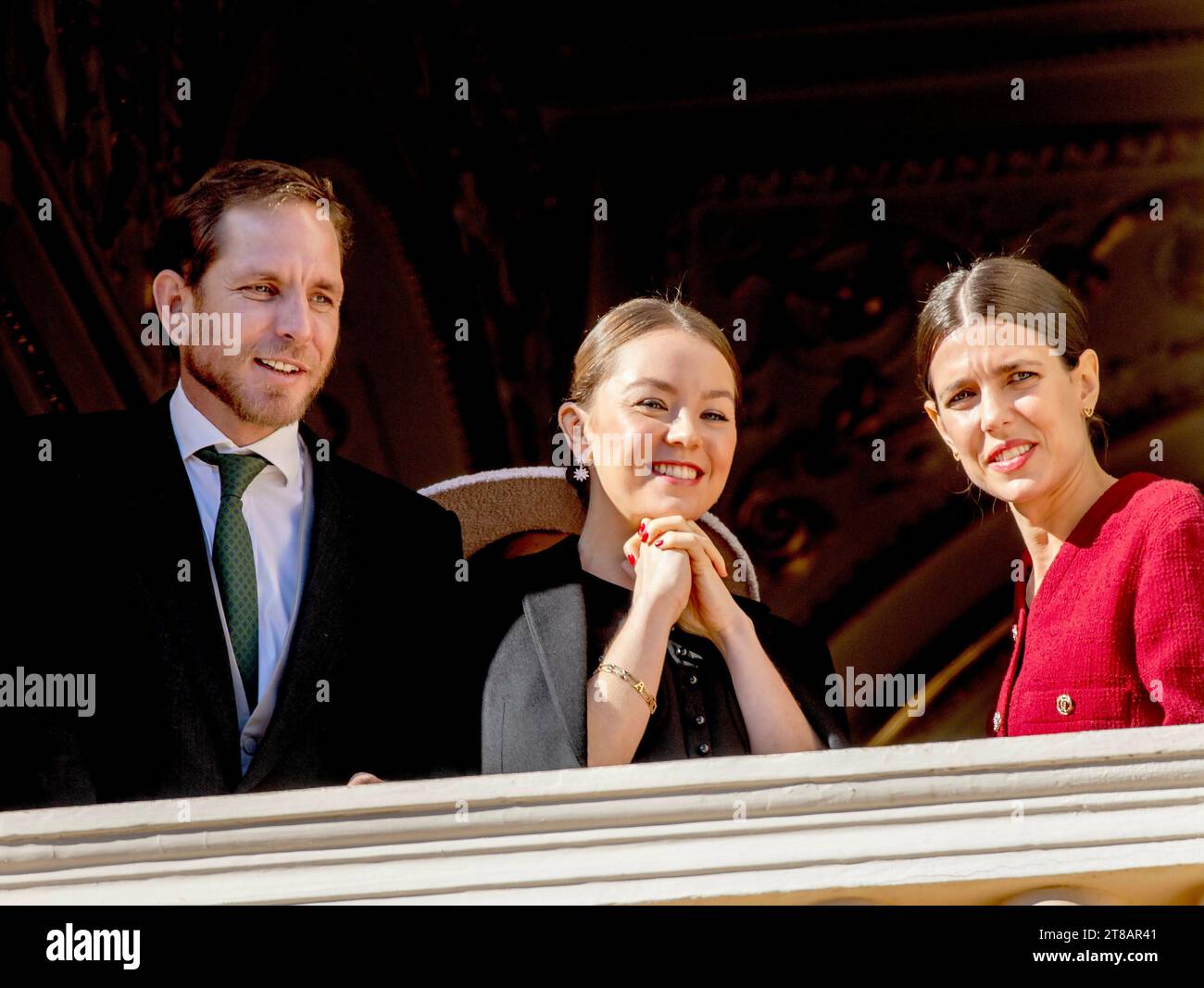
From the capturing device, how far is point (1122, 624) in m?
3.42

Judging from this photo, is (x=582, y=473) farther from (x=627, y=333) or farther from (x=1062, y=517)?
(x=1062, y=517)

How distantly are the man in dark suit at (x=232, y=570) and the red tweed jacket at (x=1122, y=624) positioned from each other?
0.93m

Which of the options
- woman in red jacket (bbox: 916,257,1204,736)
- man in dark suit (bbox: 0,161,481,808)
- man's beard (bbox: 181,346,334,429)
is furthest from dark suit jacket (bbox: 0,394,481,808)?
woman in red jacket (bbox: 916,257,1204,736)

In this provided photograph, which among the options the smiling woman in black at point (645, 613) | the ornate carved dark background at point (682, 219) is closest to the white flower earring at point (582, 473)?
the smiling woman in black at point (645, 613)

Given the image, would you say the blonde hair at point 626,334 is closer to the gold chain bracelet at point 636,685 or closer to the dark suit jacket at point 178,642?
the dark suit jacket at point 178,642

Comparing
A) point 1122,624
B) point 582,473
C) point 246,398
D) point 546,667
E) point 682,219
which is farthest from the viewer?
point 682,219

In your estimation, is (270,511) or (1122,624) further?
(270,511)

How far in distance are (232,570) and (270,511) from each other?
0.54ft

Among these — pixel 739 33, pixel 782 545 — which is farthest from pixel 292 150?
pixel 782 545

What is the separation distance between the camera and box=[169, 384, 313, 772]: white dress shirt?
3725mm

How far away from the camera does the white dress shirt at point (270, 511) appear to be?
3.72m

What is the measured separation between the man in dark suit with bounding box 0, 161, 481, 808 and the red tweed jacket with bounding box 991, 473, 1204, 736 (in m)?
0.93

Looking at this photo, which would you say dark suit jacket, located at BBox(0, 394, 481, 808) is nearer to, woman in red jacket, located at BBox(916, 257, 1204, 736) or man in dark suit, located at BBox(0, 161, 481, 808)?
man in dark suit, located at BBox(0, 161, 481, 808)

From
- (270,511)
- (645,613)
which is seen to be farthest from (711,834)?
(270,511)
